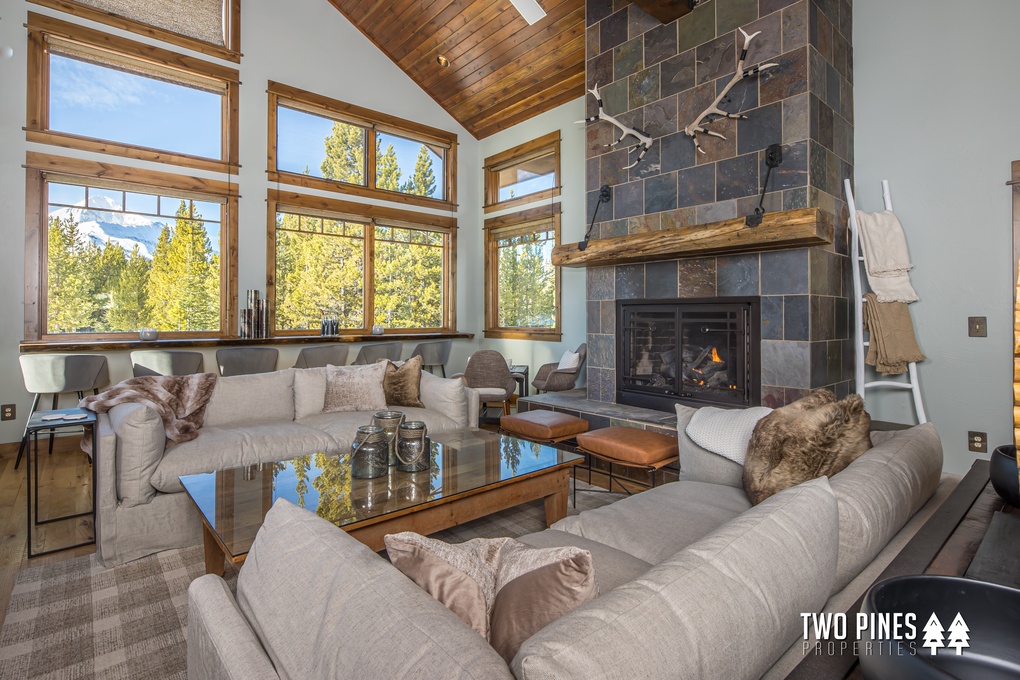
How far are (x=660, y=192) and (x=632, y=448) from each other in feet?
7.08

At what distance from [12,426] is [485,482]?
14.5 feet

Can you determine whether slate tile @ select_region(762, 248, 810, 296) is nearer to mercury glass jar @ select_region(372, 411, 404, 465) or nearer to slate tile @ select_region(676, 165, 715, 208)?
slate tile @ select_region(676, 165, 715, 208)

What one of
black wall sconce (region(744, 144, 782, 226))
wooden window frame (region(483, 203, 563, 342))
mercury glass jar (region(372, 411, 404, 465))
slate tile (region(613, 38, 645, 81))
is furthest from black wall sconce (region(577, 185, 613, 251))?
mercury glass jar (region(372, 411, 404, 465))

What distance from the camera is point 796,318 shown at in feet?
10.7

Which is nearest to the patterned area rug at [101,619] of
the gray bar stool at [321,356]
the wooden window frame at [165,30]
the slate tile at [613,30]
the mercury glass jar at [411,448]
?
the mercury glass jar at [411,448]

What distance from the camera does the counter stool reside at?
2732 mm

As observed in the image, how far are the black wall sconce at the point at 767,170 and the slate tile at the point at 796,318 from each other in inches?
21.6

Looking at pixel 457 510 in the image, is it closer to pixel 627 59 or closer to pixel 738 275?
pixel 738 275

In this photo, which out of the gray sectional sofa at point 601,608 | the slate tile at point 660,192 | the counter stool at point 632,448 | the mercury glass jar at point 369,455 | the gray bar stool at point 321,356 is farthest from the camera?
the gray bar stool at point 321,356

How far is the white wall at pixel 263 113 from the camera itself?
427 cm

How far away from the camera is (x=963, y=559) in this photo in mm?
1027

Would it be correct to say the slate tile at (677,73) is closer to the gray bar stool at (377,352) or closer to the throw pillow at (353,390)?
the throw pillow at (353,390)

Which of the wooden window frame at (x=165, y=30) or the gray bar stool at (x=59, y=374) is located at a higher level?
the wooden window frame at (x=165, y=30)

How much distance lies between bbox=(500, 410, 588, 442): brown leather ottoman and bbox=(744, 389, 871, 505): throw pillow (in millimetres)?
1678
